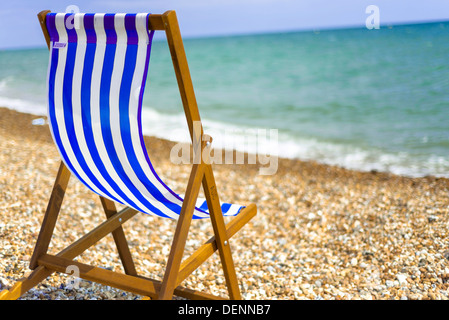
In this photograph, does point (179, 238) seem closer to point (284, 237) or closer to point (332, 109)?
point (284, 237)

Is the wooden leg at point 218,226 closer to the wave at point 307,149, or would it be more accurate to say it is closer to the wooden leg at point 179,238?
the wooden leg at point 179,238

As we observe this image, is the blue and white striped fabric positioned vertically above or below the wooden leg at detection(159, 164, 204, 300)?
above

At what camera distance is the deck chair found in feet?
5.73

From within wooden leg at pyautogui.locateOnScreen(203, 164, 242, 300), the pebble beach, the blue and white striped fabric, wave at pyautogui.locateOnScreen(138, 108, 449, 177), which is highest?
the blue and white striped fabric

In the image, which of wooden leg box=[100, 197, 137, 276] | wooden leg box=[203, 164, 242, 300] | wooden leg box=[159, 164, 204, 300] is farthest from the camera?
wooden leg box=[100, 197, 137, 276]

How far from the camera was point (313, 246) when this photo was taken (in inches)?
143

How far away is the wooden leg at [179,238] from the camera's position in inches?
72.7

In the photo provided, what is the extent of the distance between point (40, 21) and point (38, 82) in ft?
49.6

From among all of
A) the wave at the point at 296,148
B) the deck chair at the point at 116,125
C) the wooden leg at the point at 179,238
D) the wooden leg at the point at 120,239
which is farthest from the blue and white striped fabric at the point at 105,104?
the wave at the point at 296,148

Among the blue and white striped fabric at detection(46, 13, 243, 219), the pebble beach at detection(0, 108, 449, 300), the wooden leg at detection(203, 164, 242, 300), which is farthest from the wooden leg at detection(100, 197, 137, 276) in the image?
the wooden leg at detection(203, 164, 242, 300)

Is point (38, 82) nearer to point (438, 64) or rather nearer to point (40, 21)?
point (438, 64)

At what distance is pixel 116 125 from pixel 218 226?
0.64 metres

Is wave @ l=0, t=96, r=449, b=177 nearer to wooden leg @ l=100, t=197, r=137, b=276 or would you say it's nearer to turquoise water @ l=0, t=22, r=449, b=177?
turquoise water @ l=0, t=22, r=449, b=177
